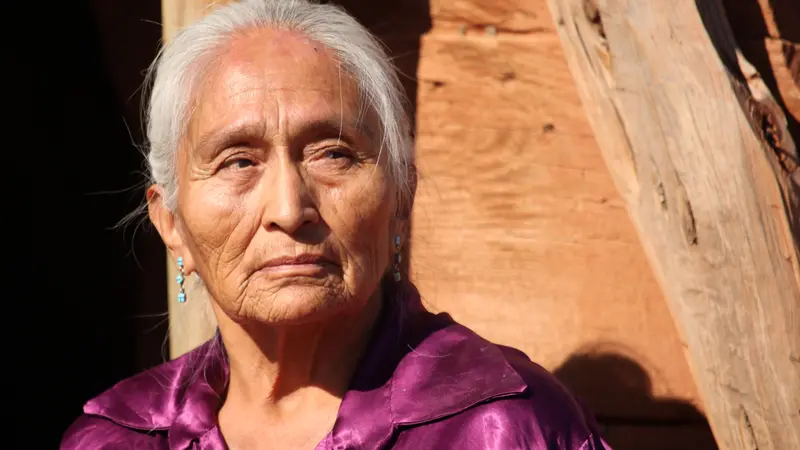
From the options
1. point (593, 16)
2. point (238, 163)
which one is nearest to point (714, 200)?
point (593, 16)

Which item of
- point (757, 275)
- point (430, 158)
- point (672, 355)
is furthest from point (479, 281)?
point (757, 275)

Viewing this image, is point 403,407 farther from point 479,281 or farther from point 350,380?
point 479,281

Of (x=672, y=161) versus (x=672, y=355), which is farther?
(x=672, y=355)

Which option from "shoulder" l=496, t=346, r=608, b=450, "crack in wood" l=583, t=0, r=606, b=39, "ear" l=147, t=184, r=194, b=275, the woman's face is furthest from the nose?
"crack in wood" l=583, t=0, r=606, b=39

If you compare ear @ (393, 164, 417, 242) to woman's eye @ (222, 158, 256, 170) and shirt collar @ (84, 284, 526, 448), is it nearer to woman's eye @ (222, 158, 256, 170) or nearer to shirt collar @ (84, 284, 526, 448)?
shirt collar @ (84, 284, 526, 448)

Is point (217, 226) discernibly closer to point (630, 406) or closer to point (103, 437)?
point (103, 437)

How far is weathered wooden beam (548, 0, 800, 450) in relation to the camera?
226cm

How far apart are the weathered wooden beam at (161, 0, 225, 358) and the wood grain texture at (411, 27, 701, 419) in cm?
62

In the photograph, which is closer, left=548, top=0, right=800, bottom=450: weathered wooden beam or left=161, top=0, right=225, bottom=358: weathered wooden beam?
left=548, top=0, right=800, bottom=450: weathered wooden beam

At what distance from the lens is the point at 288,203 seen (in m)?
2.08

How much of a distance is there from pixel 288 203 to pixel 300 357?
0.41 metres

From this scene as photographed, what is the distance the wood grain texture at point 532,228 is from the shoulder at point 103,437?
37.4 inches

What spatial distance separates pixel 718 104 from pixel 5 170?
3380 millimetres

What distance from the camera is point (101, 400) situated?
8.37 ft
